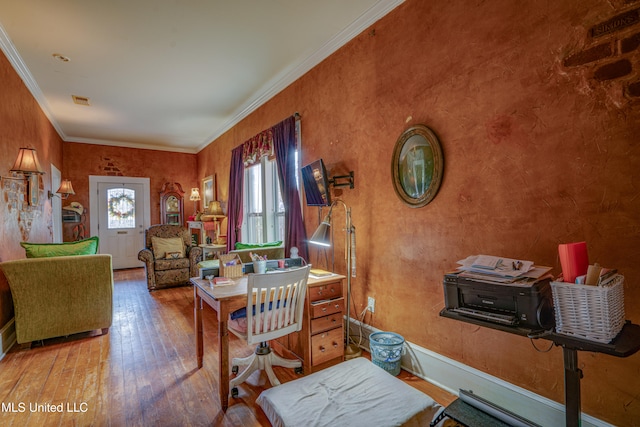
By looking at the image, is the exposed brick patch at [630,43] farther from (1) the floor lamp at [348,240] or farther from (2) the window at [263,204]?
(2) the window at [263,204]

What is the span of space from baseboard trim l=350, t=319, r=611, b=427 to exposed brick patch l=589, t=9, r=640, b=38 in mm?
1855

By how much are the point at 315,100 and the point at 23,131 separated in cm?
357

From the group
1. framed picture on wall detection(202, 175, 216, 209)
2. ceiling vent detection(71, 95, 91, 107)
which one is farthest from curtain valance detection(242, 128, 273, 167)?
ceiling vent detection(71, 95, 91, 107)

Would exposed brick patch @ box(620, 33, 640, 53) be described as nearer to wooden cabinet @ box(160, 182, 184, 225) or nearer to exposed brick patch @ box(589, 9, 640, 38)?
exposed brick patch @ box(589, 9, 640, 38)

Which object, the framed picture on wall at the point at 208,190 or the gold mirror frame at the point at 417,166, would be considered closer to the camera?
the gold mirror frame at the point at 417,166

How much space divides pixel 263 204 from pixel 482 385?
11.9ft

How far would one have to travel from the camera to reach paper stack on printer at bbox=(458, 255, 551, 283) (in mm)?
1400

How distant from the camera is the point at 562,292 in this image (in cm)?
122

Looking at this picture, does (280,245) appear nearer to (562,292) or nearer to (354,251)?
(354,251)

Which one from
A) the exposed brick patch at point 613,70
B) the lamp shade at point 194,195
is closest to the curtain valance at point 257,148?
the lamp shade at point 194,195

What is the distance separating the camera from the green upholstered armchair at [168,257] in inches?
207

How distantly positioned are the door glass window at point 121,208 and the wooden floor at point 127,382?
436cm

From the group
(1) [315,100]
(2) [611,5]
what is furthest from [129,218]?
(2) [611,5]

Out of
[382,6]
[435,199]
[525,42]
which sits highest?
[382,6]
